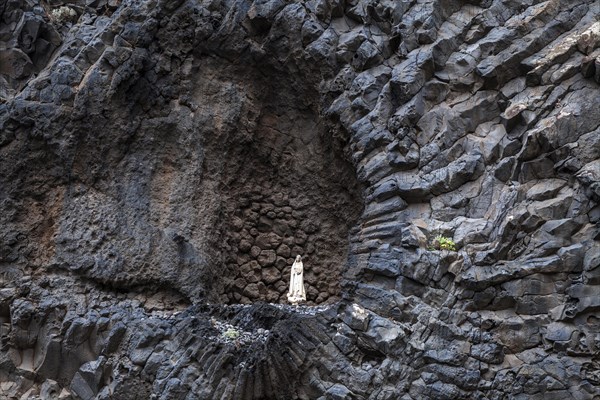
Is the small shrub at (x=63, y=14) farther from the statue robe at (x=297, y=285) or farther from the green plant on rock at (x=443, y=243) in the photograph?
the green plant on rock at (x=443, y=243)

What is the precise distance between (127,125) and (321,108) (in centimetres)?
397

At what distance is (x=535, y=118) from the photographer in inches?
501

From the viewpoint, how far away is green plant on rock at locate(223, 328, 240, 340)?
1329 cm

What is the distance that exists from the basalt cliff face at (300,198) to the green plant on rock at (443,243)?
4 cm

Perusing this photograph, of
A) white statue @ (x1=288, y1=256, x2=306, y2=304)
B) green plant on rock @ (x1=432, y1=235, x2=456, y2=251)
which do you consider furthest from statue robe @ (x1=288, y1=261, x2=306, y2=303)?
green plant on rock @ (x1=432, y1=235, x2=456, y2=251)

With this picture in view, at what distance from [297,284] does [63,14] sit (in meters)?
8.24

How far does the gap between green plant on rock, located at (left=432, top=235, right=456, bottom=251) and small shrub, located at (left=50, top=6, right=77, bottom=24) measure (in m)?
9.95

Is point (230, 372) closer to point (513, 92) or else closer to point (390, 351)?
point (390, 351)

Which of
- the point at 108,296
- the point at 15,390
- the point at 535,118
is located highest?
the point at 535,118

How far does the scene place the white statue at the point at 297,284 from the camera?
14.5 m

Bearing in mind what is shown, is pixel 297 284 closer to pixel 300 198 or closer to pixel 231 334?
pixel 231 334

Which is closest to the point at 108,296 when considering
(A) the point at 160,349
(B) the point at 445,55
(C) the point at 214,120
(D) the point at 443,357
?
(A) the point at 160,349

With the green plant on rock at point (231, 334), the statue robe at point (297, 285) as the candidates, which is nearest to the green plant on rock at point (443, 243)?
the statue robe at point (297, 285)

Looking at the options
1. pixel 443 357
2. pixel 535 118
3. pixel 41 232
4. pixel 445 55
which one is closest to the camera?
pixel 443 357
